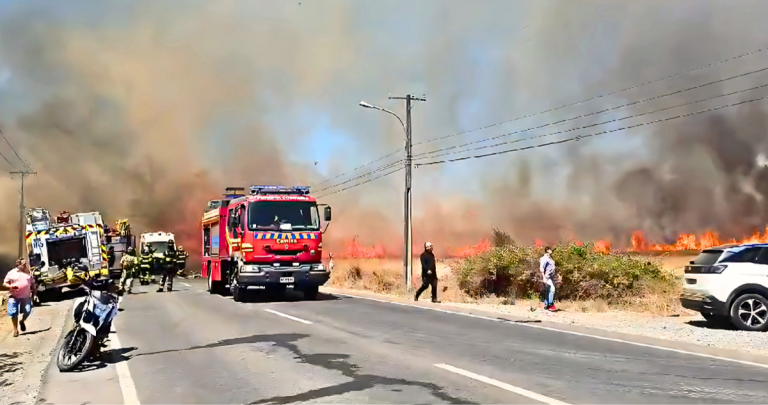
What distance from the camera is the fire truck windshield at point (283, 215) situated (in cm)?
1859

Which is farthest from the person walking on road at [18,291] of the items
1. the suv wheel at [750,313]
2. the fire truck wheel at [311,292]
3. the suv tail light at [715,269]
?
the suv wheel at [750,313]

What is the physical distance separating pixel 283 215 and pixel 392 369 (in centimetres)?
1129

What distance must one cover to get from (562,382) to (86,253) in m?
25.1

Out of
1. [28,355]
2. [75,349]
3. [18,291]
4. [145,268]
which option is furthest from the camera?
[145,268]

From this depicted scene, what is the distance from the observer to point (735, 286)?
11.8 meters

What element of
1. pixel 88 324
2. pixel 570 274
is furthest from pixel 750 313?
pixel 88 324

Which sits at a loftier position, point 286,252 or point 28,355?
→ point 286,252

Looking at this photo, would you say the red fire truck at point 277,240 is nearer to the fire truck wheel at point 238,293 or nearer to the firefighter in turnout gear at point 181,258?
the fire truck wheel at point 238,293

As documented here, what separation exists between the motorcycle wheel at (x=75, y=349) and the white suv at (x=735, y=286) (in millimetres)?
10563

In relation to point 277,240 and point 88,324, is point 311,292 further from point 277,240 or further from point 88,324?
point 88,324

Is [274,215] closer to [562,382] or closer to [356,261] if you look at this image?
[562,382]

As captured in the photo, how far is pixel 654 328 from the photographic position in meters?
12.8

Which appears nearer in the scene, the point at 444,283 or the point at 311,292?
the point at 311,292

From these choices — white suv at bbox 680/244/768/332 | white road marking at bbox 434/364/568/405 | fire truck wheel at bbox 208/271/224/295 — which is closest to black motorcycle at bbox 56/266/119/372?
white road marking at bbox 434/364/568/405
